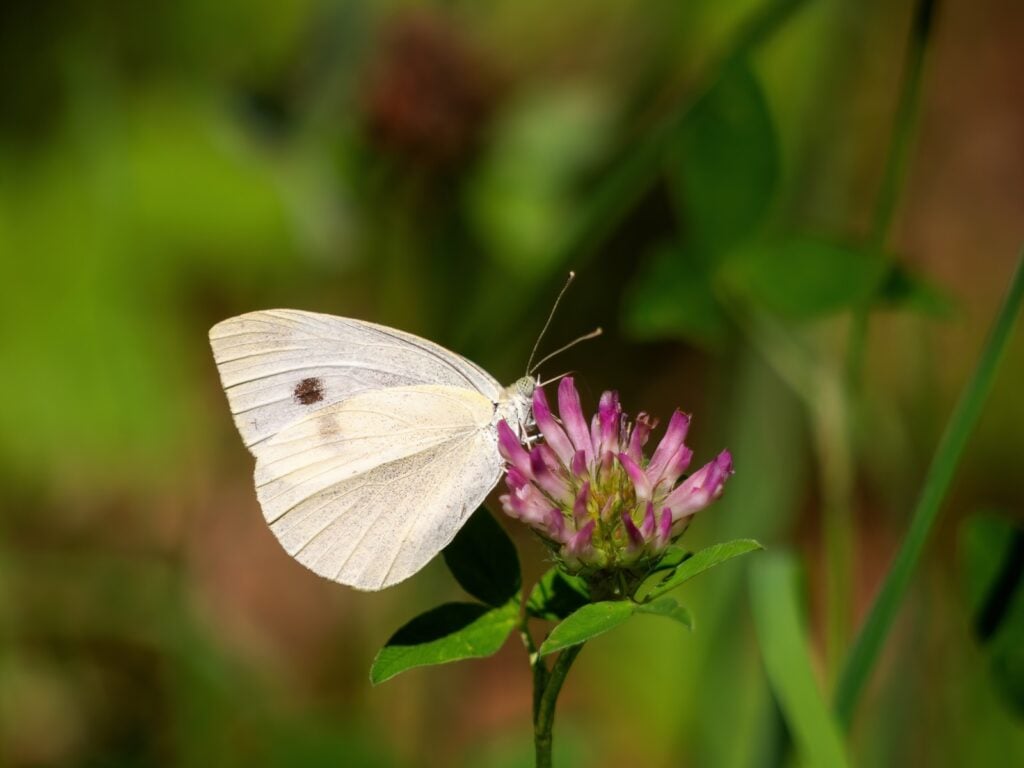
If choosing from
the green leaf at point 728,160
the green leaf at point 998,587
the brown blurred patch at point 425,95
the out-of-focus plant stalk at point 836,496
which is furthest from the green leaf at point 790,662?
the brown blurred patch at point 425,95

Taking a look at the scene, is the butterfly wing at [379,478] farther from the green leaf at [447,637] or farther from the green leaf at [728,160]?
the green leaf at [728,160]

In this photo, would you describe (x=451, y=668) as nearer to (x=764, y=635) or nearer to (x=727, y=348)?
(x=727, y=348)

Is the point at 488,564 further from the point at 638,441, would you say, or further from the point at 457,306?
the point at 457,306

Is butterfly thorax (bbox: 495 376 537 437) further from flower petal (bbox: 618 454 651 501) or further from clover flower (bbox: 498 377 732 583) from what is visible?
flower petal (bbox: 618 454 651 501)

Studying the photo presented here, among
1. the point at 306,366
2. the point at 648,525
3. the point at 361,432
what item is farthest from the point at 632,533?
the point at 306,366

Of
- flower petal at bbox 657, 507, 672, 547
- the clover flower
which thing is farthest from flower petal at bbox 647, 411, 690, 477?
flower petal at bbox 657, 507, 672, 547
